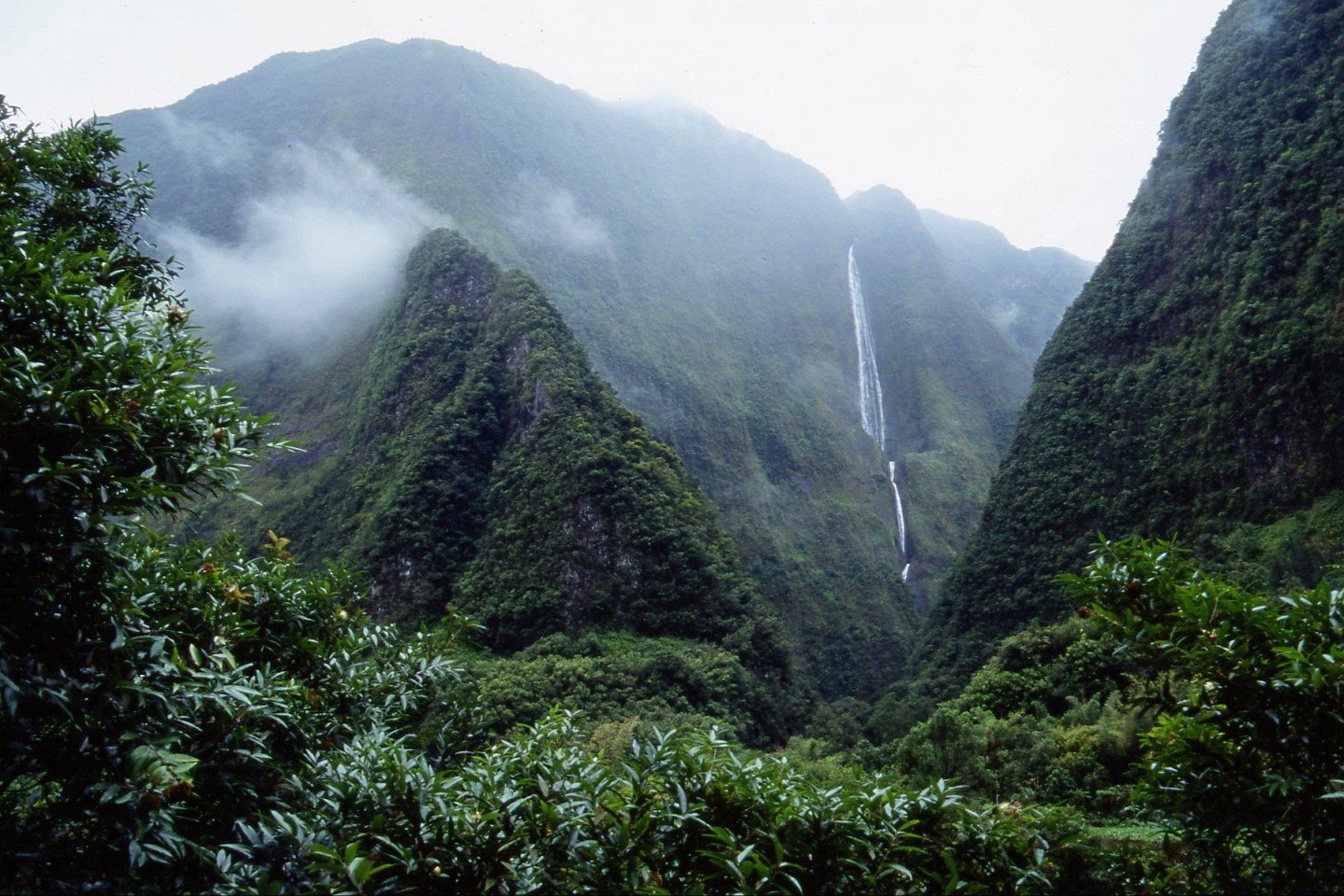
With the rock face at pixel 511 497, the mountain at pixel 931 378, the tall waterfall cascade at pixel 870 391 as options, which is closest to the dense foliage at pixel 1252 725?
the rock face at pixel 511 497

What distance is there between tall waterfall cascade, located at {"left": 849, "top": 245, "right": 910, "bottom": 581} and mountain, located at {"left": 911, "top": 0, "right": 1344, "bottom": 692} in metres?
18.7

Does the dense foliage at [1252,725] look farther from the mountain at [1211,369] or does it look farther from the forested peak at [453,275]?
the forested peak at [453,275]

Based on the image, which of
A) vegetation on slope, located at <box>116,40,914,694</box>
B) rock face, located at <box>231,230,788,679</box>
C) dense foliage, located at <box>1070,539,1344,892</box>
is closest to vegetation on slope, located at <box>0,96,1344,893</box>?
dense foliage, located at <box>1070,539,1344,892</box>

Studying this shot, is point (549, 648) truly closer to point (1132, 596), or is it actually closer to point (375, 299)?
point (1132, 596)

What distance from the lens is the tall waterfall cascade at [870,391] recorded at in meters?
55.2

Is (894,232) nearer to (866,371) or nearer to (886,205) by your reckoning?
(886,205)

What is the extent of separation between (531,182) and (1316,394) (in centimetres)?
5718

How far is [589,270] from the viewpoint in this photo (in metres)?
60.2

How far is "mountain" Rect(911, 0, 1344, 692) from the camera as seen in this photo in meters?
22.5

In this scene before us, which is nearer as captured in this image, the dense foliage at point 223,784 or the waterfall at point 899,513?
the dense foliage at point 223,784

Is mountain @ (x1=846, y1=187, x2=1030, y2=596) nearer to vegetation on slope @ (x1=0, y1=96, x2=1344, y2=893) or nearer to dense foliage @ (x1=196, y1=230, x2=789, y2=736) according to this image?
dense foliage @ (x1=196, y1=230, x2=789, y2=736)

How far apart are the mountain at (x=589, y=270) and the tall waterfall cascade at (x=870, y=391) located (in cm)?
103

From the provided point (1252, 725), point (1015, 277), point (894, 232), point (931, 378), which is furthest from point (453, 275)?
point (1015, 277)

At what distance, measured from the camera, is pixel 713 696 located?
2211 cm
